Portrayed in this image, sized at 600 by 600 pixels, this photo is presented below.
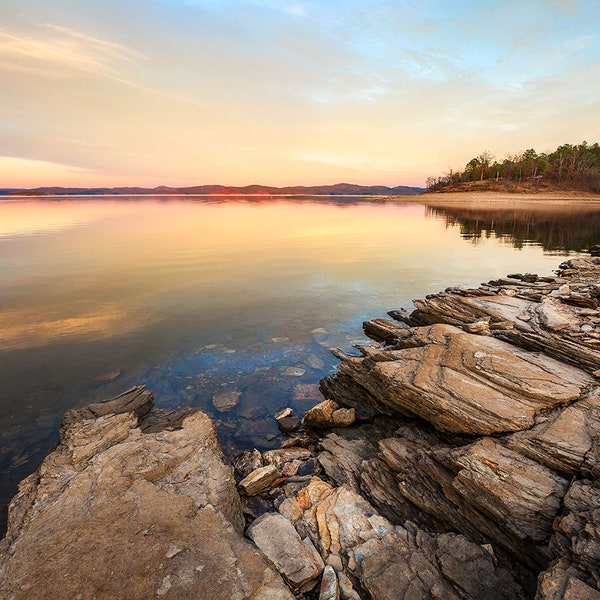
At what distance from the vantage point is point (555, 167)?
173500mm

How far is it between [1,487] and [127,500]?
208 inches

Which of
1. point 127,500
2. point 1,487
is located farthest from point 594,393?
point 1,487

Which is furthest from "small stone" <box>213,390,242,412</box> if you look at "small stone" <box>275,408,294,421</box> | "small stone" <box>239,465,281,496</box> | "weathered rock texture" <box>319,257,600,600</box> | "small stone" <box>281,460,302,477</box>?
"small stone" <box>239,465,281,496</box>

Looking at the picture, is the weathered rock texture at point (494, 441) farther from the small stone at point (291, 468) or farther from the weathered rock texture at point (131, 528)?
the weathered rock texture at point (131, 528)

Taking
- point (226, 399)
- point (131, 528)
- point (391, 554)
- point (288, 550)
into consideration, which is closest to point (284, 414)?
point (226, 399)

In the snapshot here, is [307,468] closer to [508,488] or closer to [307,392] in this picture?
[307,392]

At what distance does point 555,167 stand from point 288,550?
739 feet

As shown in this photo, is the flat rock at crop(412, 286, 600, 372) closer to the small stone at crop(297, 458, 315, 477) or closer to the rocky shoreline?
the rocky shoreline

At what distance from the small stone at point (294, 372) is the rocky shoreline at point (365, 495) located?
3.56m

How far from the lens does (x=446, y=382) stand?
32.8 feet

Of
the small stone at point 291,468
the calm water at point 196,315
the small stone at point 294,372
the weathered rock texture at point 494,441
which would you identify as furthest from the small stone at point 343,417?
the small stone at point 294,372

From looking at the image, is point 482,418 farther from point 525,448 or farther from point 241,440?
point 241,440

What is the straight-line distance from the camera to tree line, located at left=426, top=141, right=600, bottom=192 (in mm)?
163250

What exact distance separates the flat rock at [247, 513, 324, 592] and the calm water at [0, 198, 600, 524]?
4.51 m
